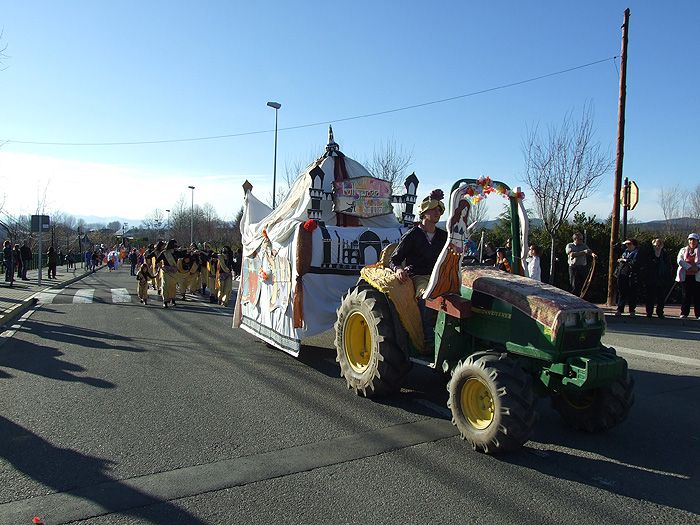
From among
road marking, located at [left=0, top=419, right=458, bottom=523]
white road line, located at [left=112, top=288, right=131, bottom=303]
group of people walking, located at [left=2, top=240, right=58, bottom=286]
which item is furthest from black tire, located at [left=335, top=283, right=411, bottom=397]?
group of people walking, located at [left=2, top=240, right=58, bottom=286]

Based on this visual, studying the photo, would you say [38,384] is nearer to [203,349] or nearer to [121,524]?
[203,349]

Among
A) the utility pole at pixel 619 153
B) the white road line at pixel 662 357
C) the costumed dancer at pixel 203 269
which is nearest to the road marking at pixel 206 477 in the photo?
the white road line at pixel 662 357

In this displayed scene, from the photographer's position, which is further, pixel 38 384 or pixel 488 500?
pixel 38 384

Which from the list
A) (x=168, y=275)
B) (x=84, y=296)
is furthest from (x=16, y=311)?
(x=84, y=296)

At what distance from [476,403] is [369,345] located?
5.93 ft

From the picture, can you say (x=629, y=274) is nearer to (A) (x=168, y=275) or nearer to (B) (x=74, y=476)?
(A) (x=168, y=275)

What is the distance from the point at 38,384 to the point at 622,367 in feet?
21.2

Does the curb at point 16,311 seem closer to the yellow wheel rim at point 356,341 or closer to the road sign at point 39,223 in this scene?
the road sign at point 39,223

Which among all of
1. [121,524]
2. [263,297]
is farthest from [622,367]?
[263,297]

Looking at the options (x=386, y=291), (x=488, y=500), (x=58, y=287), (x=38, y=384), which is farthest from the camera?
(x=58, y=287)

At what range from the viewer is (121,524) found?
3318 millimetres

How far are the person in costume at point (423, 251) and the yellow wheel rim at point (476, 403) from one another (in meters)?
1.11

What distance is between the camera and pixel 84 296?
712 inches

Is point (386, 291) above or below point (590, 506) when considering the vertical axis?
above
